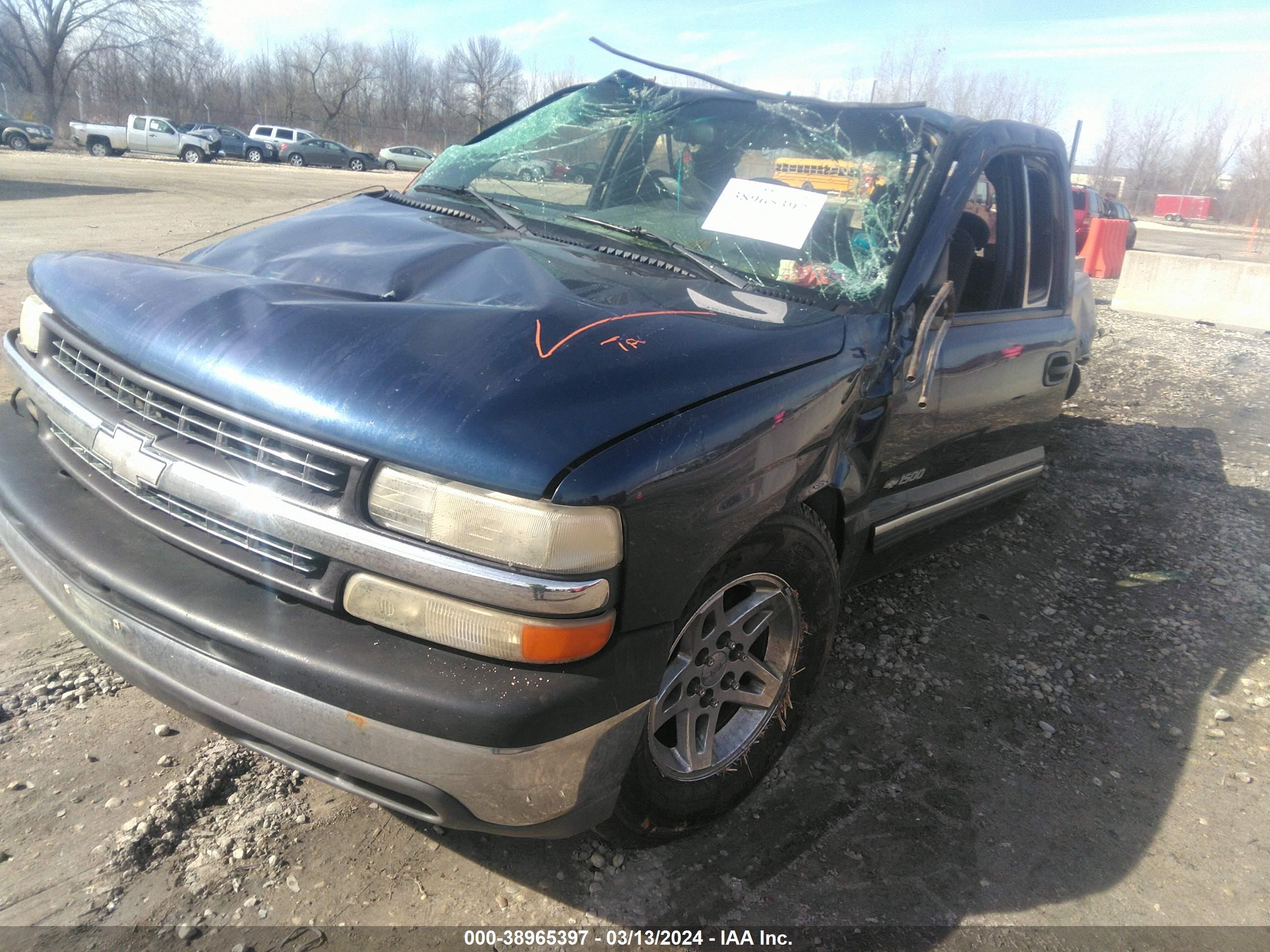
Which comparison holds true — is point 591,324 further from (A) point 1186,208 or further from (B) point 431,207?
(A) point 1186,208

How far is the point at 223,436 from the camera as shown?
6.01 ft

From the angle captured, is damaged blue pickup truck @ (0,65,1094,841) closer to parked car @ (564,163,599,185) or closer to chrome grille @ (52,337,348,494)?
chrome grille @ (52,337,348,494)

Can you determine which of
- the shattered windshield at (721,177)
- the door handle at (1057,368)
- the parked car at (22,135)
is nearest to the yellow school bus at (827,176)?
the shattered windshield at (721,177)

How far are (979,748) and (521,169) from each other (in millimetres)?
2607

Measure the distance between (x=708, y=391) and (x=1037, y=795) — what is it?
69.9 inches

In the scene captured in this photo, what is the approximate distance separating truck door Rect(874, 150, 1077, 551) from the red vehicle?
176 feet

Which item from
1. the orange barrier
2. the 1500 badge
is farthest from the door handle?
the orange barrier

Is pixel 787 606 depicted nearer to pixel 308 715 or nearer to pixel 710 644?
pixel 710 644

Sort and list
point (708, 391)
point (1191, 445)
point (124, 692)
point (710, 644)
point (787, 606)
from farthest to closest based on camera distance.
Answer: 1. point (1191, 445)
2. point (124, 692)
3. point (787, 606)
4. point (710, 644)
5. point (708, 391)

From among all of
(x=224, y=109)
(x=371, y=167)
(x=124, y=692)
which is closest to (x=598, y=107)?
(x=124, y=692)

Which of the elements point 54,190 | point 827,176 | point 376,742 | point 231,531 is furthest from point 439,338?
point 54,190

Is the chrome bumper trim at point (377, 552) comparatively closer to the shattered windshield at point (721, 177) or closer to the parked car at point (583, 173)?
the shattered windshield at point (721, 177)

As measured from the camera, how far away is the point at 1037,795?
2.73 meters

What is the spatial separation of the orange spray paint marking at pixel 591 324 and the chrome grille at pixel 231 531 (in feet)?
2.07
